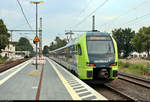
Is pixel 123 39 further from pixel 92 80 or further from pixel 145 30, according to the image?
pixel 92 80

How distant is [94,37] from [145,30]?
1950 inches

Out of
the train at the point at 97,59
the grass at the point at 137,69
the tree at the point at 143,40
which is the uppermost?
the tree at the point at 143,40

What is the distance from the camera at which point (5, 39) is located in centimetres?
5181

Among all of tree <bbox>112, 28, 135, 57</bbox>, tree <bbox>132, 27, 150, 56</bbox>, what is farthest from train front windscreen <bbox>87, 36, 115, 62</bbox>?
tree <bbox>112, 28, 135, 57</bbox>

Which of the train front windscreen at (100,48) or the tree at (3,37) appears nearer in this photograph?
the train front windscreen at (100,48)

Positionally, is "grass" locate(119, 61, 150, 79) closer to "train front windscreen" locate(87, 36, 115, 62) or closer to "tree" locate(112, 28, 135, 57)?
"train front windscreen" locate(87, 36, 115, 62)

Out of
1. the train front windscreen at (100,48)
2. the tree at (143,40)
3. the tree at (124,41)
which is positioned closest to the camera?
the train front windscreen at (100,48)

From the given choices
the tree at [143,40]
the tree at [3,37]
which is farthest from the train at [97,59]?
the tree at [143,40]

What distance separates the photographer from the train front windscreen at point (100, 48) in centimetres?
1100

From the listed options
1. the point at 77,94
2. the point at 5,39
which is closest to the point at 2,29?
the point at 5,39

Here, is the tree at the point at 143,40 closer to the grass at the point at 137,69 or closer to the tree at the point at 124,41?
the tree at the point at 124,41

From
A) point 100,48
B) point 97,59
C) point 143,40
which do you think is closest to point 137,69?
point 100,48

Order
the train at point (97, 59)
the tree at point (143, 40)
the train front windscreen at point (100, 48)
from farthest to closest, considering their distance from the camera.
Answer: the tree at point (143, 40) → the train front windscreen at point (100, 48) → the train at point (97, 59)

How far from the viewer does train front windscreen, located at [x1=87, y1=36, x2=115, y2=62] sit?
36.1ft
